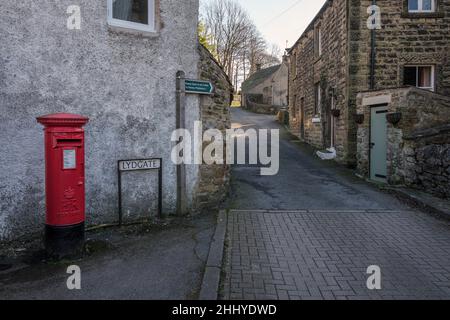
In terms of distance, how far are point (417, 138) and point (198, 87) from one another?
5.72 metres

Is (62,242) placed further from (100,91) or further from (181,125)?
(181,125)

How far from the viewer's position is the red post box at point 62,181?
4.50 m

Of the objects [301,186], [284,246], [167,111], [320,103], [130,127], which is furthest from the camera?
[320,103]

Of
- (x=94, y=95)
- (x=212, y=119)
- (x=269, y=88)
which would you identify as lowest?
(x=212, y=119)

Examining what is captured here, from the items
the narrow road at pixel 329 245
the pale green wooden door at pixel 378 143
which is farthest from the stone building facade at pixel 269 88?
the narrow road at pixel 329 245

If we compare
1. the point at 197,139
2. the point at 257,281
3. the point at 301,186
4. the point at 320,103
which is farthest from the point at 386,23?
the point at 257,281

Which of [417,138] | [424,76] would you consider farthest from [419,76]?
[417,138]

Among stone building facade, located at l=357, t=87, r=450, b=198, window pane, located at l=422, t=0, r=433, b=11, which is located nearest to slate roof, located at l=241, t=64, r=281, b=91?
window pane, located at l=422, t=0, r=433, b=11

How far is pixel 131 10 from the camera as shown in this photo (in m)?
6.36

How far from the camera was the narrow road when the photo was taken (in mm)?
3982

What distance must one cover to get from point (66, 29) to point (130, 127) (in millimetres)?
1786

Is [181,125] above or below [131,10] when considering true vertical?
below

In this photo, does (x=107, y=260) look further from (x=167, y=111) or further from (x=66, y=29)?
(x=66, y=29)

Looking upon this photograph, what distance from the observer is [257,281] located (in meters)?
4.14
